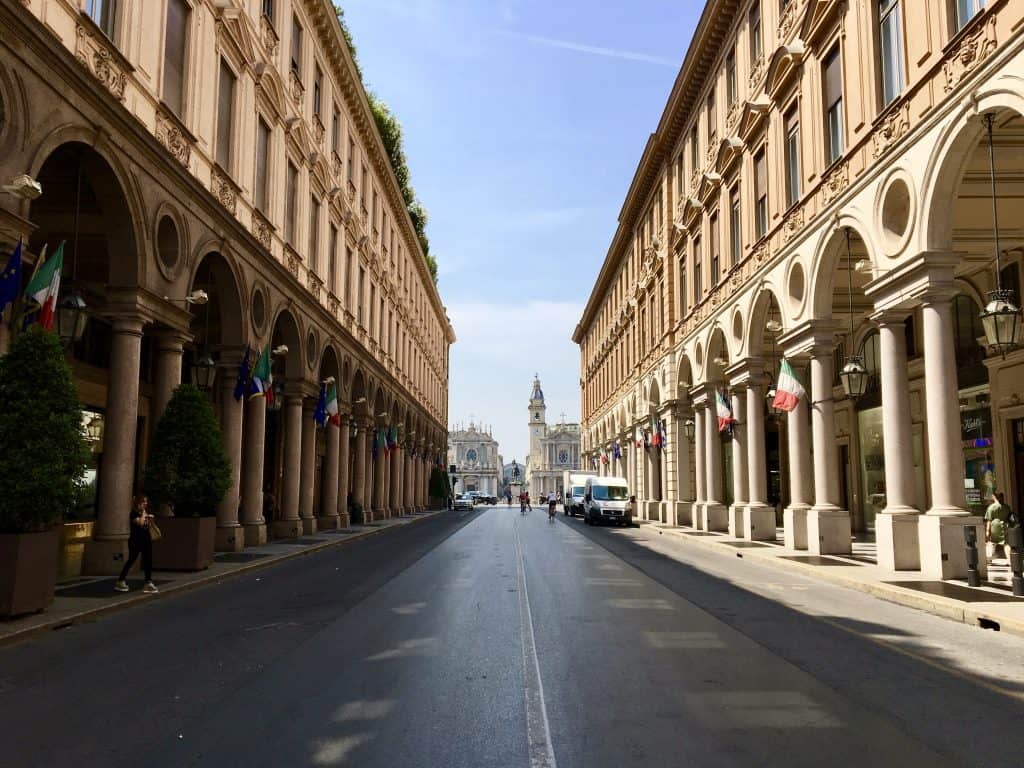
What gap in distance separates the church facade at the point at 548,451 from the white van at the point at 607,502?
119m

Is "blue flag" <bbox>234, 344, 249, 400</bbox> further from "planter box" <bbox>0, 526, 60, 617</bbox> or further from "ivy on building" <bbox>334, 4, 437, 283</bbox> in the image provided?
"ivy on building" <bbox>334, 4, 437, 283</bbox>

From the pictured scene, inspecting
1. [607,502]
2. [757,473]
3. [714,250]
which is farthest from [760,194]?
[607,502]

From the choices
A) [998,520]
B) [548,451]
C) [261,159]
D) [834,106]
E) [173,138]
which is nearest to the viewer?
[173,138]

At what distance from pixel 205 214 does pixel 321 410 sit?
448 inches

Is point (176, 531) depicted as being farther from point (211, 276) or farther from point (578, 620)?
point (578, 620)

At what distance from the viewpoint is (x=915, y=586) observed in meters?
13.9

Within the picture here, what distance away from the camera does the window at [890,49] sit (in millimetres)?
17016

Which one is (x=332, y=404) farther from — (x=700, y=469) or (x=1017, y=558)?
(x=1017, y=558)

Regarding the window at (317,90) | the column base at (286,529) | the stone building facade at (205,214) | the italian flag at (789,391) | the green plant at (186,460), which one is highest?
the window at (317,90)

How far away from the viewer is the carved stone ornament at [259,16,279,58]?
23.9m

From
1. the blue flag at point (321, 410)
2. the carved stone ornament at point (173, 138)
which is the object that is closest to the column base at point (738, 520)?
the blue flag at point (321, 410)

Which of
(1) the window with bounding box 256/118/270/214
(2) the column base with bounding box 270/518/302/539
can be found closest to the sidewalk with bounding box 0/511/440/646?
(2) the column base with bounding box 270/518/302/539

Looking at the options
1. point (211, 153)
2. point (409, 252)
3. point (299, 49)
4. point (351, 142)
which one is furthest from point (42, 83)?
point (409, 252)

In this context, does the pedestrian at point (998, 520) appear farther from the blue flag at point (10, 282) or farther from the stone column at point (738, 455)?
the blue flag at point (10, 282)
